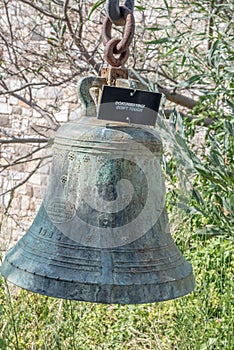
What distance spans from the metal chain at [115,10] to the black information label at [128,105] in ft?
0.61

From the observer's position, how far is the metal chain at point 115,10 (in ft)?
5.00

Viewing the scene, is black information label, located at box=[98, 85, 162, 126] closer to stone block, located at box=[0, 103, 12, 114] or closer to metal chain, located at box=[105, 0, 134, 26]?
metal chain, located at box=[105, 0, 134, 26]

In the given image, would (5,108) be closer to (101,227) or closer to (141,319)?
(141,319)

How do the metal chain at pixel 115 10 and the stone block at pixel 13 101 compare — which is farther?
the stone block at pixel 13 101

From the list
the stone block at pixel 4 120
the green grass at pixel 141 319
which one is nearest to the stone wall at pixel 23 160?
the stone block at pixel 4 120

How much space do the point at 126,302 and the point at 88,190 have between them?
11.6 inches

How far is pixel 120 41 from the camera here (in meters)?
1.55

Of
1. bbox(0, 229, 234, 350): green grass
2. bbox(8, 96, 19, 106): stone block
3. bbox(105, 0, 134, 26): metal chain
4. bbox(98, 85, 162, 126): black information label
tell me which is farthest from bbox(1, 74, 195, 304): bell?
bbox(8, 96, 19, 106): stone block

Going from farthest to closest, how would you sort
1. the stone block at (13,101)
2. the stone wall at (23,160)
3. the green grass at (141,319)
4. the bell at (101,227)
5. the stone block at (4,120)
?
the stone block at (4,120), the stone block at (13,101), the stone wall at (23,160), the green grass at (141,319), the bell at (101,227)

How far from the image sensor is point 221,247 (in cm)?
370

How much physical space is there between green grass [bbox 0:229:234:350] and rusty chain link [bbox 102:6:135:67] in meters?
1.68

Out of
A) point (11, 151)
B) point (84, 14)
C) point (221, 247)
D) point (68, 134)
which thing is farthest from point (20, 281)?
point (11, 151)

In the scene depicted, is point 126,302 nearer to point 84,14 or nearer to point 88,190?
point 88,190

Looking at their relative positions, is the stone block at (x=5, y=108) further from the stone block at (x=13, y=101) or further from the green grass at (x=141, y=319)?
the green grass at (x=141, y=319)
